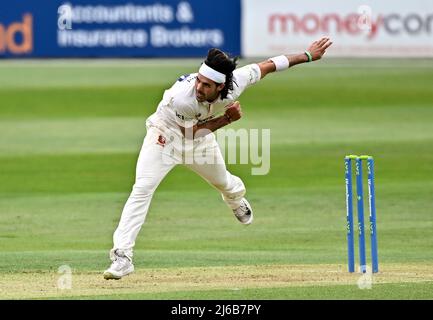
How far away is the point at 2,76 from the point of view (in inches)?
1166

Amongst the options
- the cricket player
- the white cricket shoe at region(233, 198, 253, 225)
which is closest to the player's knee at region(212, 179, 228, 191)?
the cricket player

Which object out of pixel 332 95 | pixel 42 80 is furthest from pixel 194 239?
pixel 42 80

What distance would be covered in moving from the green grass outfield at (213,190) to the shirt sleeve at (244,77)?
5.00 feet

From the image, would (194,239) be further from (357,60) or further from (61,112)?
(357,60)

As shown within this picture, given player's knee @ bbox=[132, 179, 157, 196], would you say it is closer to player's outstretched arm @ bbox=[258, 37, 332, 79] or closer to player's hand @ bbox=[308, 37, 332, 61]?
player's outstretched arm @ bbox=[258, 37, 332, 79]

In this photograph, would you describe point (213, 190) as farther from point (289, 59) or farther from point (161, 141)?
point (161, 141)

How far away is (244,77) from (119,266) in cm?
184

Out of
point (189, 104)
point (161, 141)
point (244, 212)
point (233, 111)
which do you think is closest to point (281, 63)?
point (233, 111)

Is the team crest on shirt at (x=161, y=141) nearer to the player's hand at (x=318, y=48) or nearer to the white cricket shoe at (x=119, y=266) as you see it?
the white cricket shoe at (x=119, y=266)

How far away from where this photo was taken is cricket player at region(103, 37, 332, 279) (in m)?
9.90

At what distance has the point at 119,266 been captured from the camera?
9820 millimetres

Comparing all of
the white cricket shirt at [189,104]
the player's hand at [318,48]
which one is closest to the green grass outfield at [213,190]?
the white cricket shirt at [189,104]

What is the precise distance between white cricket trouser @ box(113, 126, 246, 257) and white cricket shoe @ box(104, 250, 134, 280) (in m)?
0.04

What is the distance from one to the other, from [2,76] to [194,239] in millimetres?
17337
